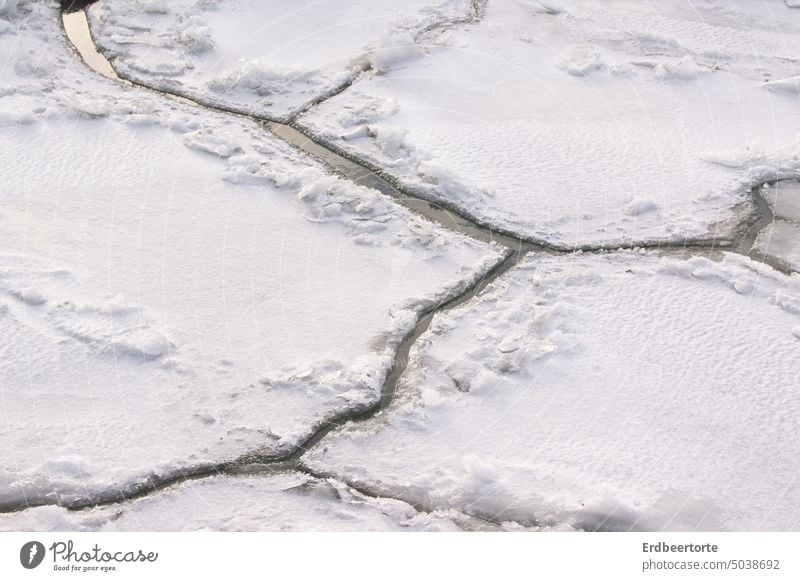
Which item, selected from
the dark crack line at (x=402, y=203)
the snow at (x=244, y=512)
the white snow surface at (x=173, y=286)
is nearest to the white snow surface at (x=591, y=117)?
the dark crack line at (x=402, y=203)

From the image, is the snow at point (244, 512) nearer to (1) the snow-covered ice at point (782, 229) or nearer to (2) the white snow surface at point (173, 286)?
(2) the white snow surface at point (173, 286)

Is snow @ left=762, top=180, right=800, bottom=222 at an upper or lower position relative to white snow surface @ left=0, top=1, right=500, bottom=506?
upper

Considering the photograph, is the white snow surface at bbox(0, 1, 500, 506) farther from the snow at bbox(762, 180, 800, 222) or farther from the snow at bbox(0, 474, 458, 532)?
the snow at bbox(762, 180, 800, 222)
